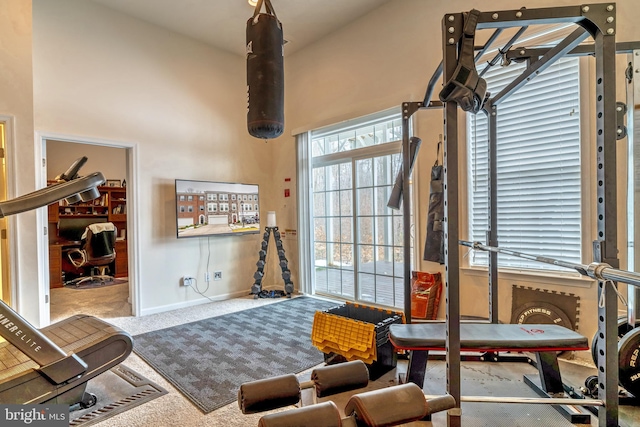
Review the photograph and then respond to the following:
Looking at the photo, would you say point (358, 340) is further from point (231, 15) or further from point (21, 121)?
point (231, 15)

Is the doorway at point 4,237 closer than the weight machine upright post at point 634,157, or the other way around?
the weight machine upright post at point 634,157

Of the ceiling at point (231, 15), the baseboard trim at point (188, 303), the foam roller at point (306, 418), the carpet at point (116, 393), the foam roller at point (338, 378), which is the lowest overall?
the baseboard trim at point (188, 303)

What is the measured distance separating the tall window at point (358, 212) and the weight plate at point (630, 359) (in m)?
2.13

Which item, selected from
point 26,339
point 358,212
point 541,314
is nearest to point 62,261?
point 26,339

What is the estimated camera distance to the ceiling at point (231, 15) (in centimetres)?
371

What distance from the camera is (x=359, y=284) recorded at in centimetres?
425

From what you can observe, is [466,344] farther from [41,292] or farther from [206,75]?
[206,75]

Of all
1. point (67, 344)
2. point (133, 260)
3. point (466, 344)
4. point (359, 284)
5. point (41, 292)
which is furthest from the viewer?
point (359, 284)

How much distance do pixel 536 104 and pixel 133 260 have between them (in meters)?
4.53

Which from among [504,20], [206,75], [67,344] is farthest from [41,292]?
[504,20]

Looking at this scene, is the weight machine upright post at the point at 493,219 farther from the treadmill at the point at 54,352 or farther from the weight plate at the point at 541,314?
the treadmill at the point at 54,352

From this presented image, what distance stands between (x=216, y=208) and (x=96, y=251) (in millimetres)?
2784

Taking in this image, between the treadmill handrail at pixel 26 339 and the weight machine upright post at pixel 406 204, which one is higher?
the weight machine upright post at pixel 406 204

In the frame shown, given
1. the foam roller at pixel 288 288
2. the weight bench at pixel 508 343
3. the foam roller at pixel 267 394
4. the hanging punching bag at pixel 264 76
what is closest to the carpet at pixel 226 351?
the foam roller at pixel 288 288
